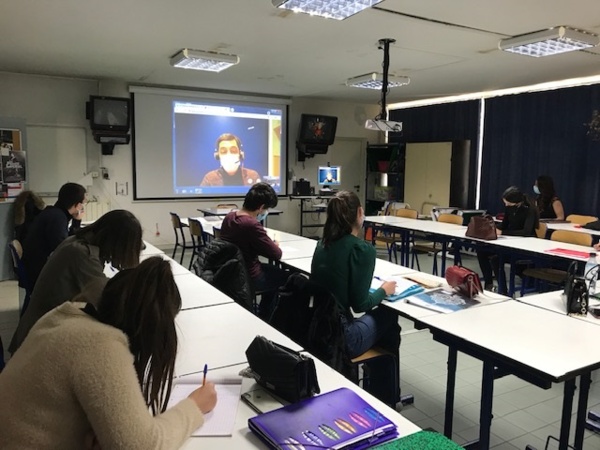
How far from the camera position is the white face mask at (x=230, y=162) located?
816cm

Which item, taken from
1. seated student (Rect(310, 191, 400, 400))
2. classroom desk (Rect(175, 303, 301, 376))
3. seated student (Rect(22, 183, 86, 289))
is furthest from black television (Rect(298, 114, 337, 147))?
classroom desk (Rect(175, 303, 301, 376))

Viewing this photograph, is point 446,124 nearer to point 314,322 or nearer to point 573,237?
point 573,237

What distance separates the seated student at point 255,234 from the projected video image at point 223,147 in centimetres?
469

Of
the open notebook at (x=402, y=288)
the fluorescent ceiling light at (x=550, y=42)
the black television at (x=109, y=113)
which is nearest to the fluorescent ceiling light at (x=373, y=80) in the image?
the fluorescent ceiling light at (x=550, y=42)

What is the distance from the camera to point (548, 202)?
19.7 ft

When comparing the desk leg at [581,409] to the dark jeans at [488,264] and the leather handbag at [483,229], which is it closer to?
the leather handbag at [483,229]

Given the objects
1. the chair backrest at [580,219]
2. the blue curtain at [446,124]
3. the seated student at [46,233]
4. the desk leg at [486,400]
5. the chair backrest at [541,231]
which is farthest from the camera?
the blue curtain at [446,124]

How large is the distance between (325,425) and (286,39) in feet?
13.2

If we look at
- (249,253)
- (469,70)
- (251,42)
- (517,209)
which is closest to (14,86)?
(251,42)

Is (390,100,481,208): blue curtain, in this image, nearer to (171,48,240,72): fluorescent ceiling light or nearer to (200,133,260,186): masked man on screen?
(200,133,260,186): masked man on screen

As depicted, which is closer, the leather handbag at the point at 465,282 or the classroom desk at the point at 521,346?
the classroom desk at the point at 521,346

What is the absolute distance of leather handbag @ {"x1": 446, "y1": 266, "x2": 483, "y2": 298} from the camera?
2533 mm

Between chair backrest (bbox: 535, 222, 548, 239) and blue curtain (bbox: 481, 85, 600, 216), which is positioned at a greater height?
blue curtain (bbox: 481, 85, 600, 216)

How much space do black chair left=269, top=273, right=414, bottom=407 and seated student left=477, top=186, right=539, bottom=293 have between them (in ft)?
9.95
